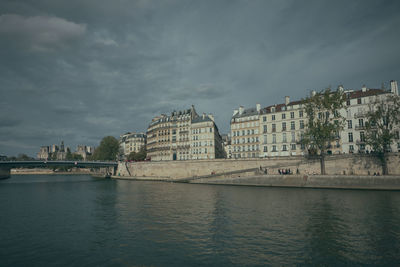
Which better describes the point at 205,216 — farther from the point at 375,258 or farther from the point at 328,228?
the point at 375,258

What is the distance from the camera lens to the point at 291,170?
2264 inches

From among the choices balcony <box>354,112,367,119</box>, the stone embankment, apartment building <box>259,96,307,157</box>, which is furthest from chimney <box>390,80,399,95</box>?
apartment building <box>259,96,307,157</box>

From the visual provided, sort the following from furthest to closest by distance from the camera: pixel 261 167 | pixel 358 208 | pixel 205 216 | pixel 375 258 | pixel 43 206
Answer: pixel 261 167, pixel 43 206, pixel 358 208, pixel 205 216, pixel 375 258

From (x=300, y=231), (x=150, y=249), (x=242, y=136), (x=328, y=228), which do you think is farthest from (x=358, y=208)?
(x=242, y=136)

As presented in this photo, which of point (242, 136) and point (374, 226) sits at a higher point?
point (242, 136)

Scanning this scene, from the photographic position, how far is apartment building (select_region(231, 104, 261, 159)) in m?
74.4

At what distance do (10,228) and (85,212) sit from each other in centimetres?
764

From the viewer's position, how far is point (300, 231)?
19453mm

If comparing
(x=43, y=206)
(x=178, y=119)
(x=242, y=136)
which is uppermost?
(x=178, y=119)

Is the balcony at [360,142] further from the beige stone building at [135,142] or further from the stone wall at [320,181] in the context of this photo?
the beige stone building at [135,142]

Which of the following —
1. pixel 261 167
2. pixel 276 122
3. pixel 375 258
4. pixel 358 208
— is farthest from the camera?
pixel 276 122

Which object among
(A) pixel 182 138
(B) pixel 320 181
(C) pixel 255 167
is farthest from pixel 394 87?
(A) pixel 182 138

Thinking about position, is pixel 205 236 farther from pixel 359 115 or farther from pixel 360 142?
pixel 359 115

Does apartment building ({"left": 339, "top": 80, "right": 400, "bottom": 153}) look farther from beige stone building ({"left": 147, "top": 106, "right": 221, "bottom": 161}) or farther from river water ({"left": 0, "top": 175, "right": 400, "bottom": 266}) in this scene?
beige stone building ({"left": 147, "top": 106, "right": 221, "bottom": 161})
